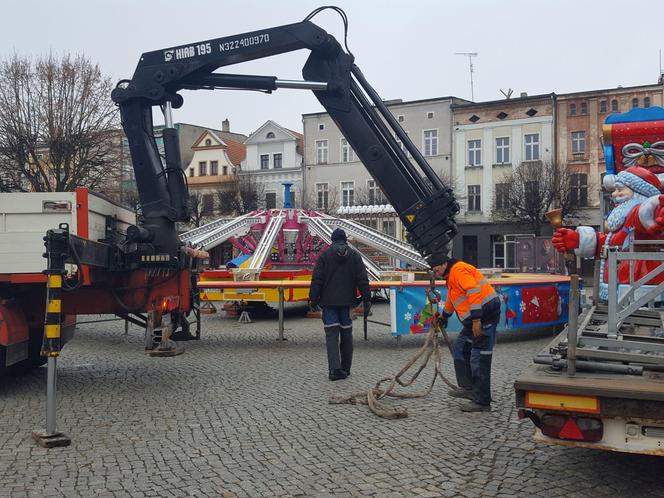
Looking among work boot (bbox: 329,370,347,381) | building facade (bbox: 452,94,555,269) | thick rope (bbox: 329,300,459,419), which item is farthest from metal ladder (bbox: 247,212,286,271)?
building facade (bbox: 452,94,555,269)

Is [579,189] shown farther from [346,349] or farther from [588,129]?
[346,349]

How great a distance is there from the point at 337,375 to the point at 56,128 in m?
21.5

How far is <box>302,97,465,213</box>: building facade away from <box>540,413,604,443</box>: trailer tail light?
38333mm

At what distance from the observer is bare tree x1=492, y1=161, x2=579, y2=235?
35.5 meters

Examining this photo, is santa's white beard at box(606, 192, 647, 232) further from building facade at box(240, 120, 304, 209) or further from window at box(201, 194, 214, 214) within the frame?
building facade at box(240, 120, 304, 209)

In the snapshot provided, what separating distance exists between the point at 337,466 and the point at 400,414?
4.89 ft

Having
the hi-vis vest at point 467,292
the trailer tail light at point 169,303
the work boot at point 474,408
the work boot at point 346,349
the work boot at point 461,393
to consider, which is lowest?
the work boot at point 474,408

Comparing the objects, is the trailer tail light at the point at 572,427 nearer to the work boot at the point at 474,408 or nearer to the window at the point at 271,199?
the work boot at the point at 474,408

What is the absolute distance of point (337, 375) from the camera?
8391 mm

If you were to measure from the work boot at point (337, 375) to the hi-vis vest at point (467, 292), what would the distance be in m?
2.06

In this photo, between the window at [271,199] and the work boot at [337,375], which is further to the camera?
the window at [271,199]

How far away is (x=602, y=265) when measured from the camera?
282 inches

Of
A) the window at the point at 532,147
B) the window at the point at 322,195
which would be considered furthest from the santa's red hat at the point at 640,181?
the window at the point at 322,195

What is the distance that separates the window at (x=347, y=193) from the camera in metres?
47.9
